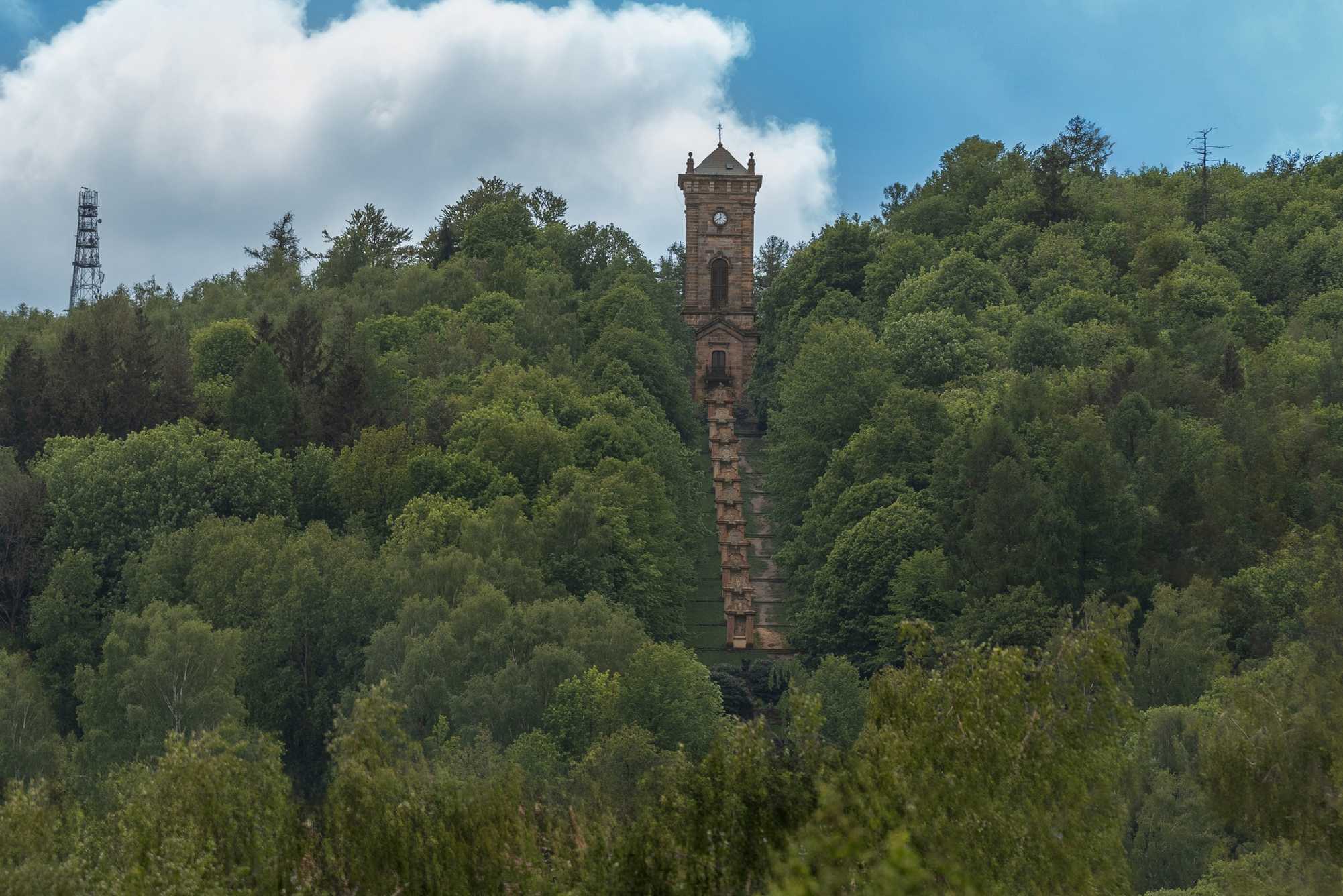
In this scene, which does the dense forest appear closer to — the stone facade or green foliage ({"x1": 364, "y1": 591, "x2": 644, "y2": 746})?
green foliage ({"x1": 364, "y1": 591, "x2": 644, "y2": 746})

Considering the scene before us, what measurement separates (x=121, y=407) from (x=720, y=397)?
138ft

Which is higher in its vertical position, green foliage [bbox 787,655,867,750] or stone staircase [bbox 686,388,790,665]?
stone staircase [bbox 686,388,790,665]

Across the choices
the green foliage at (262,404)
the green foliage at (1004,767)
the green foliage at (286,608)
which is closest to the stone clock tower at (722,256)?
the green foliage at (262,404)

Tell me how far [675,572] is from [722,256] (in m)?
49.2

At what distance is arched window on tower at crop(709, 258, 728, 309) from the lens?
11962cm

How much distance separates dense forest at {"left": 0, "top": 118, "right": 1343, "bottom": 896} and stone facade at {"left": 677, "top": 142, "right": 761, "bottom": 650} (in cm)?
214

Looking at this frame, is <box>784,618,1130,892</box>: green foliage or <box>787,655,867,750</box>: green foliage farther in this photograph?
<box>787,655,867,750</box>: green foliage

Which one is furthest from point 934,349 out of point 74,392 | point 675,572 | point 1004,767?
point 1004,767

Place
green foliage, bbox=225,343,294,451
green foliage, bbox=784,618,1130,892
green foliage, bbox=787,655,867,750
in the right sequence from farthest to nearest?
green foliage, bbox=225,343,294,451 < green foliage, bbox=787,655,867,750 < green foliage, bbox=784,618,1130,892

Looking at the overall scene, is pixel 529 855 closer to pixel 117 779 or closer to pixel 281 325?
pixel 117 779

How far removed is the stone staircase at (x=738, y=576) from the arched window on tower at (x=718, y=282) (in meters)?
18.4

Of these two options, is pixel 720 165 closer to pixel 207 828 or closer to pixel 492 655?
pixel 492 655

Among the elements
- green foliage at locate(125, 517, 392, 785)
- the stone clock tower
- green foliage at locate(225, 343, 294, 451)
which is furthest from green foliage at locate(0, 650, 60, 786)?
the stone clock tower

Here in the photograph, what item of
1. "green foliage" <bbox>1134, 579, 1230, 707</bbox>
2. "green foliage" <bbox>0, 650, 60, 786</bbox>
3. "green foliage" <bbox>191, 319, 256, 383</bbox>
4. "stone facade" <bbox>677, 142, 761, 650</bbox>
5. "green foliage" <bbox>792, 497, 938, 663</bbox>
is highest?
"stone facade" <bbox>677, 142, 761, 650</bbox>
